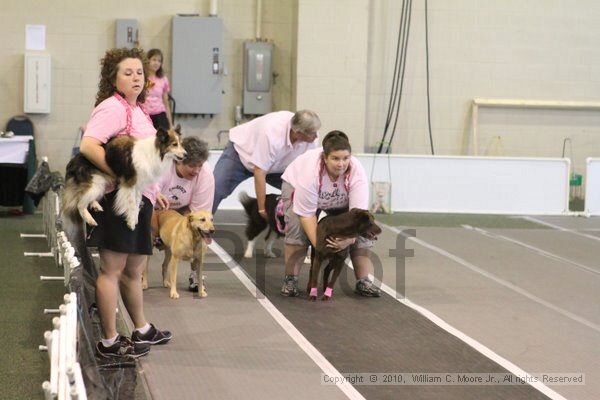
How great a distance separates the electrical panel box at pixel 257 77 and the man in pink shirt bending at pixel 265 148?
4.38 metres

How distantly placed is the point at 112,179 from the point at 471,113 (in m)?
8.58

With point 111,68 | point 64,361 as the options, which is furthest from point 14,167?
point 64,361

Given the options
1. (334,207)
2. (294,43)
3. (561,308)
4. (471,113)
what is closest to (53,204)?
(334,207)

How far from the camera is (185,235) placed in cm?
556

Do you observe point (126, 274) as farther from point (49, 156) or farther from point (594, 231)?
point (49, 156)

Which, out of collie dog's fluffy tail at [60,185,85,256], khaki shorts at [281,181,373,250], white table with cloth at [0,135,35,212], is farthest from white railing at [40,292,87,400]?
white table with cloth at [0,135,35,212]

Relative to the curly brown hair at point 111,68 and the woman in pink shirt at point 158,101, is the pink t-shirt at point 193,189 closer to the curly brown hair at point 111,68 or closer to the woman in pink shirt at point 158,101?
the curly brown hair at point 111,68

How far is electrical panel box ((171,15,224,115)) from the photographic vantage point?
11.1 metres

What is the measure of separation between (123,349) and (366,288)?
203cm

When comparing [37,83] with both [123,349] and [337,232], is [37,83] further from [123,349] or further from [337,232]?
[123,349]

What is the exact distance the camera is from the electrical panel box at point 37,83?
35.4 ft

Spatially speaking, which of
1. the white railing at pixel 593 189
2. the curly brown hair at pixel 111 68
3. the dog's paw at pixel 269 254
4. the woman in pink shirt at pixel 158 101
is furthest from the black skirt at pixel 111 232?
the white railing at pixel 593 189

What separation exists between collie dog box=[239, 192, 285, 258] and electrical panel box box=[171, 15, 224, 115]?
4.26m

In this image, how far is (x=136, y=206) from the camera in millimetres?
4086
